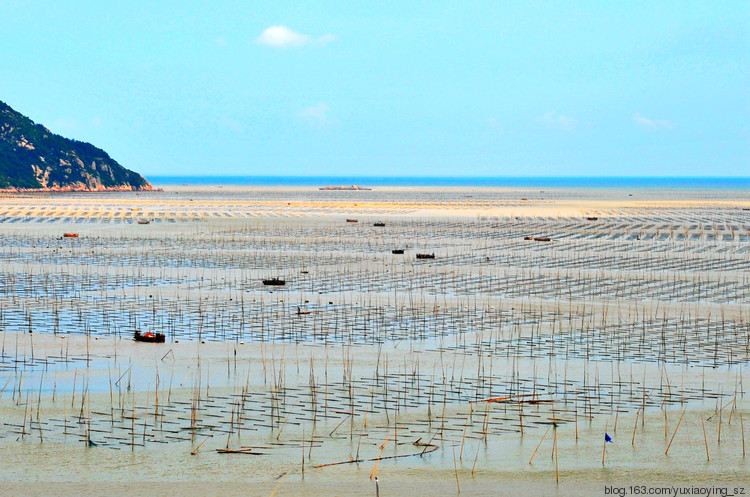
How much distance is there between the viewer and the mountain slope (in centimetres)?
17162

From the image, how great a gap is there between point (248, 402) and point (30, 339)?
7407mm

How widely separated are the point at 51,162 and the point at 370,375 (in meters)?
175

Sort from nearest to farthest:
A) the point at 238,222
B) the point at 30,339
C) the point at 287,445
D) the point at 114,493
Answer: the point at 114,493, the point at 287,445, the point at 30,339, the point at 238,222

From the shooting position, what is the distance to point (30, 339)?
2100 cm

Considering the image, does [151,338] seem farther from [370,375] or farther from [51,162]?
[51,162]

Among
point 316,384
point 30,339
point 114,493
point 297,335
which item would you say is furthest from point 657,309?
point 114,493

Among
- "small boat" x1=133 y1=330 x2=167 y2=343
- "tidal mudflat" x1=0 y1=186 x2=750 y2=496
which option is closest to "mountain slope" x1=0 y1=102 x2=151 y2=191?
"tidal mudflat" x1=0 y1=186 x2=750 y2=496

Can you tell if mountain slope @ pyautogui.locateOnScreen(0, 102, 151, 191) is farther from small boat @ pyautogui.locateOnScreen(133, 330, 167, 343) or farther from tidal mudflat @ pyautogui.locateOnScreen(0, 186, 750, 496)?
small boat @ pyautogui.locateOnScreen(133, 330, 167, 343)

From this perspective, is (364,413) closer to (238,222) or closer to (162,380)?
(162,380)

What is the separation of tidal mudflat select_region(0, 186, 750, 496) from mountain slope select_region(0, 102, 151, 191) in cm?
14179

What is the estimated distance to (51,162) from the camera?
595ft

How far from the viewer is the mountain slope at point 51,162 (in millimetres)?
171625

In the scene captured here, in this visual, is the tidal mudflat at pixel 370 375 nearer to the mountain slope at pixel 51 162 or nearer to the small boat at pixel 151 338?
the small boat at pixel 151 338

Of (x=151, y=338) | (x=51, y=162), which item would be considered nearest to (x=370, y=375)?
(x=151, y=338)
